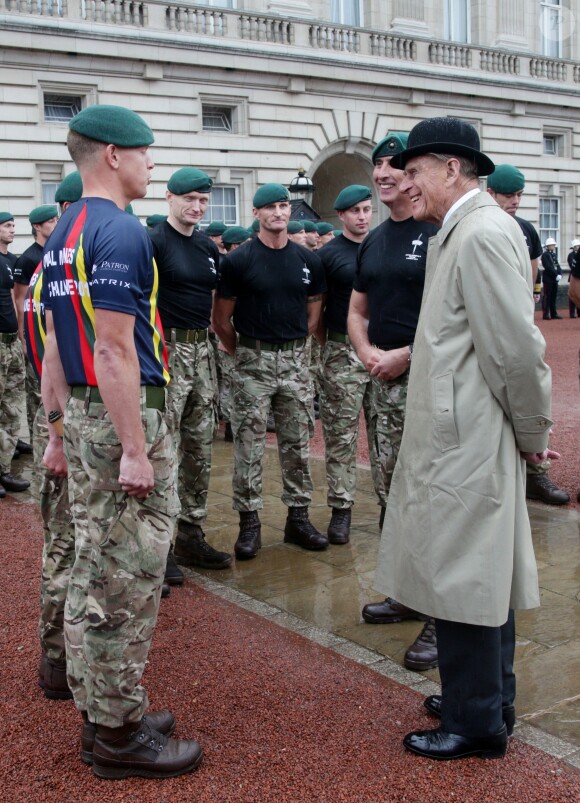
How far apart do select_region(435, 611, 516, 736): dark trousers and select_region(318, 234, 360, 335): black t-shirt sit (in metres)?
3.37

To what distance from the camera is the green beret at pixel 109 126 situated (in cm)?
326

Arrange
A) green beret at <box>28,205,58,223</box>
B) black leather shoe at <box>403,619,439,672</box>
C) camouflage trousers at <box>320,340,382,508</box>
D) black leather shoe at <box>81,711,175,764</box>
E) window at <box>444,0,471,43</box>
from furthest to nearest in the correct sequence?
window at <box>444,0,471,43</box>
green beret at <box>28,205,58,223</box>
camouflage trousers at <box>320,340,382,508</box>
black leather shoe at <box>403,619,439,672</box>
black leather shoe at <box>81,711,175,764</box>

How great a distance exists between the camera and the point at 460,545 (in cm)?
317

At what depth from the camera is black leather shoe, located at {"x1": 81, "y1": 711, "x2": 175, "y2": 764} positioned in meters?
3.42

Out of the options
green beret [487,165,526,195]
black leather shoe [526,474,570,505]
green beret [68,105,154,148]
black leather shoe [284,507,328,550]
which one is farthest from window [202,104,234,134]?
green beret [68,105,154,148]

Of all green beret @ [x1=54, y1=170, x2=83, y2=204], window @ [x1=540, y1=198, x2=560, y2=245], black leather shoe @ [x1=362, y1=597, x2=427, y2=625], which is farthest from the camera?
window @ [x1=540, y1=198, x2=560, y2=245]

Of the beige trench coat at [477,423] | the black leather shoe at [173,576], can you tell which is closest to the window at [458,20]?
the black leather shoe at [173,576]

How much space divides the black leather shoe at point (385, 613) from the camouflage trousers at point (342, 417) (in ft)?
5.14

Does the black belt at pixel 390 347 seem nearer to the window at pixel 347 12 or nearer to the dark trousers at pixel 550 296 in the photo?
the window at pixel 347 12

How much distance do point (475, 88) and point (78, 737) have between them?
85.8 feet

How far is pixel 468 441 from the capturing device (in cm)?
314

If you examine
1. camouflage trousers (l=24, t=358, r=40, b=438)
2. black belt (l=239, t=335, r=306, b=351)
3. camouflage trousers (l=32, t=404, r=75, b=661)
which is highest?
black belt (l=239, t=335, r=306, b=351)

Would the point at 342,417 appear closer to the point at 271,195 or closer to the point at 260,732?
the point at 271,195

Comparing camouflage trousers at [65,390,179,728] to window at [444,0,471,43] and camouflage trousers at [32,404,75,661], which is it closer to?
camouflage trousers at [32,404,75,661]
